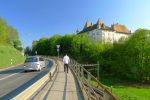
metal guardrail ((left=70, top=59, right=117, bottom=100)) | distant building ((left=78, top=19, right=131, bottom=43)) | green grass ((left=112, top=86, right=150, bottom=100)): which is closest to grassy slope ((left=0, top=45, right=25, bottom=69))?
green grass ((left=112, top=86, right=150, bottom=100))

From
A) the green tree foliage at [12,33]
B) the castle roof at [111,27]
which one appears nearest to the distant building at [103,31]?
the castle roof at [111,27]

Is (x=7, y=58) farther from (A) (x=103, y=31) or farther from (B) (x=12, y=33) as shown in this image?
(A) (x=103, y=31)

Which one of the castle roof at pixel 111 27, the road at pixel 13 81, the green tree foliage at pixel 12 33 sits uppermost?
the castle roof at pixel 111 27

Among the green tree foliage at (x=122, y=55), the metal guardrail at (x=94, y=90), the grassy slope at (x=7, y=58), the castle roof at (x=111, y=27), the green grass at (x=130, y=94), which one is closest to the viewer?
the metal guardrail at (x=94, y=90)

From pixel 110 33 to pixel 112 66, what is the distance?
8055 cm

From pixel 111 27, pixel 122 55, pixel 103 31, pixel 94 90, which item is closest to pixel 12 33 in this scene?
pixel 103 31

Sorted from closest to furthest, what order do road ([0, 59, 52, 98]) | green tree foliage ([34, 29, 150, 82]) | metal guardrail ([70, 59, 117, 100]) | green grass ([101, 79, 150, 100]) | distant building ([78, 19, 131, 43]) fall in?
metal guardrail ([70, 59, 117, 100]), road ([0, 59, 52, 98]), green grass ([101, 79, 150, 100]), green tree foliage ([34, 29, 150, 82]), distant building ([78, 19, 131, 43])

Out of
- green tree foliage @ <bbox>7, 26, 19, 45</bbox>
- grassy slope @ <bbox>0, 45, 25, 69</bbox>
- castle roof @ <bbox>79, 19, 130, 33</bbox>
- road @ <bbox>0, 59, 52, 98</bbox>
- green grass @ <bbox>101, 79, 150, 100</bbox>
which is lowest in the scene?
green grass @ <bbox>101, 79, 150, 100</bbox>

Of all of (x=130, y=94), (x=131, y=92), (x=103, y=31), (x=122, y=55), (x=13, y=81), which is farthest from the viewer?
(x=103, y=31)

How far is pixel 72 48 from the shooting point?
99.8 meters

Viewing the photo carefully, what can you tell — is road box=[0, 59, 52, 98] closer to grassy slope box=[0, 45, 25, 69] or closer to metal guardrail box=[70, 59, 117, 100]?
metal guardrail box=[70, 59, 117, 100]

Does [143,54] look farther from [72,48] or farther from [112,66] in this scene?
[72,48]

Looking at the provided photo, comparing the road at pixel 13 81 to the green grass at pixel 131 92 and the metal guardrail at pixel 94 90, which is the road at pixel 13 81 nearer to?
the metal guardrail at pixel 94 90

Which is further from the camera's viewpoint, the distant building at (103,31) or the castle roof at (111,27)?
the castle roof at (111,27)
